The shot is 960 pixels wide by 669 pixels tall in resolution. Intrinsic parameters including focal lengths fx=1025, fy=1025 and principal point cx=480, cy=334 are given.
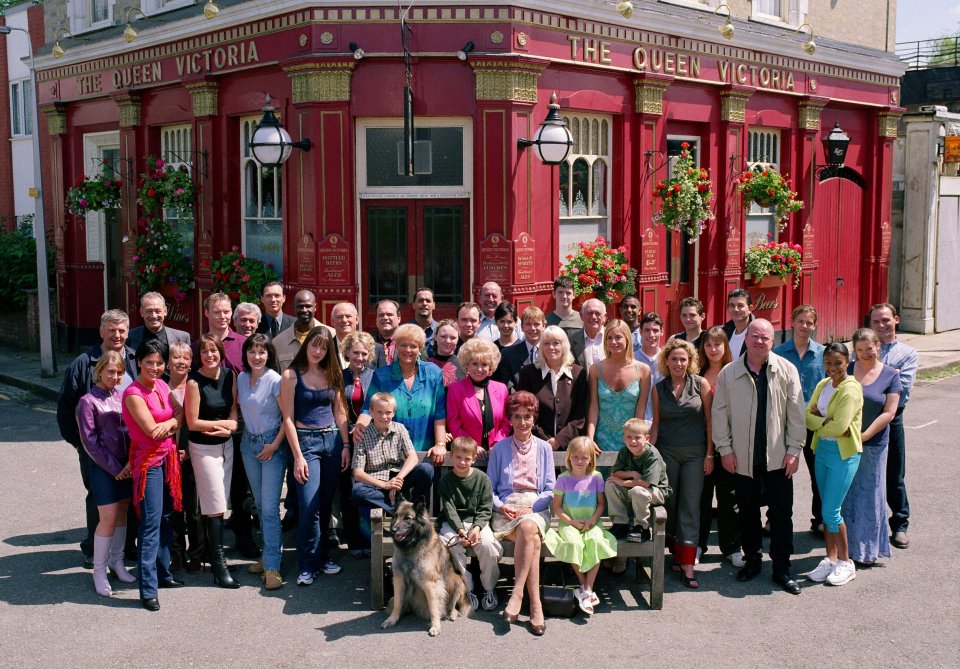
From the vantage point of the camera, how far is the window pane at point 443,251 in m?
12.8

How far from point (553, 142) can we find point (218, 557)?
6.66 meters

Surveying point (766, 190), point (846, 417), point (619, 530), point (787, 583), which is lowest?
point (787, 583)

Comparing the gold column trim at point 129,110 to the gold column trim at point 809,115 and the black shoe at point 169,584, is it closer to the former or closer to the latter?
the black shoe at point 169,584

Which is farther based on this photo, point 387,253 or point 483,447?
point 387,253

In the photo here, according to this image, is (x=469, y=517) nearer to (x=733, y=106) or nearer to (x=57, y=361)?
(x=733, y=106)

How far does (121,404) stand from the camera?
727cm

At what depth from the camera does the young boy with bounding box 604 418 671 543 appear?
6.99 metres

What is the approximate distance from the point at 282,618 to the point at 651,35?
10.1 meters

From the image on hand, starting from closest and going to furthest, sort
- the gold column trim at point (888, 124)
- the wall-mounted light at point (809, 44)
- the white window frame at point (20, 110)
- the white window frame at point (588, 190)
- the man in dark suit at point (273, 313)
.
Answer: the man in dark suit at point (273, 313) < the white window frame at point (588, 190) < the wall-mounted light at point (809, 44) < the gold column trim at point (888, 124) < the white window frame at point (20, 110)

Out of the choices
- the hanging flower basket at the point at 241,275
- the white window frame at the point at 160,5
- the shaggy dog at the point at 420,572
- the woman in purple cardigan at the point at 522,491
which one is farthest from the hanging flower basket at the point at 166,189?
the shaggy dog at the point at 420,572

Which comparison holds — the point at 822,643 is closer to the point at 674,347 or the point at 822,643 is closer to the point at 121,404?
the point at 674,347

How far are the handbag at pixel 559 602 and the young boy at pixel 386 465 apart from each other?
1.22 m

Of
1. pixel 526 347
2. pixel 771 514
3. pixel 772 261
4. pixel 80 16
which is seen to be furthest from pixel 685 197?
pixel 80 16

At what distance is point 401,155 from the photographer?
12.6 metres
